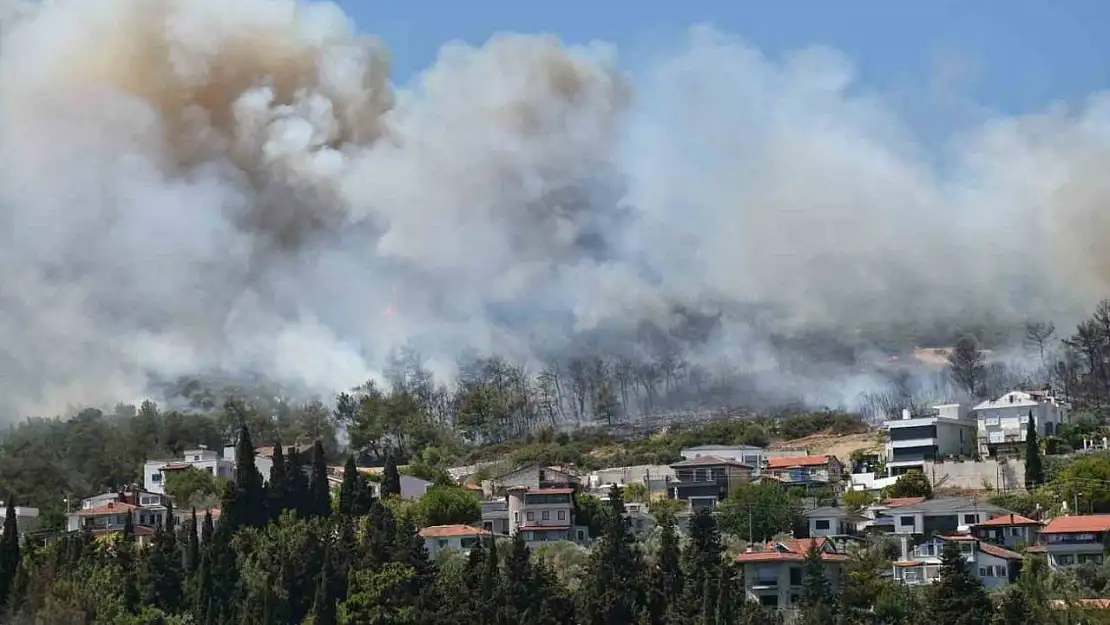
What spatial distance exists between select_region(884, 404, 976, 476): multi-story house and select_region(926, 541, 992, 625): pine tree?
748 inches

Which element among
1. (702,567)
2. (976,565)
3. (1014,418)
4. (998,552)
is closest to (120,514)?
(702,567)

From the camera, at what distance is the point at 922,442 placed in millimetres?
59094

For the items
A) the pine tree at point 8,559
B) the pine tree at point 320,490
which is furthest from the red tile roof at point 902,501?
the pine tree at point 8,559

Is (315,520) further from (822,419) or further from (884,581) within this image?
(822,419)

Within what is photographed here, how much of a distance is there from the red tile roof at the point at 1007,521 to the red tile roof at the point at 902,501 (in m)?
3.15

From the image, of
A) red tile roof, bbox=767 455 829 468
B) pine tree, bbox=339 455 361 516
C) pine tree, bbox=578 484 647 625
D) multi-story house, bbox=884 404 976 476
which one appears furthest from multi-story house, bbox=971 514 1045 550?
pine tree, bbox=339 455 361 516

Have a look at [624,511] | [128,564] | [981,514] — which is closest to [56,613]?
[128,564]

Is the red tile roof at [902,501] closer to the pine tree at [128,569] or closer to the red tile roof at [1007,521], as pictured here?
the red tile roof at [1007,521]

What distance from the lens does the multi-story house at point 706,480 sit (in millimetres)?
55719

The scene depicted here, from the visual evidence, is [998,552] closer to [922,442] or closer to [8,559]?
[922,442]

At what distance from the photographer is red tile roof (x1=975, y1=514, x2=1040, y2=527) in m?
46.7

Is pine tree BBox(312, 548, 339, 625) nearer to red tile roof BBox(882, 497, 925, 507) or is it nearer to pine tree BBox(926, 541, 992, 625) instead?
pine tree BBox(926, 541, 992, 625)

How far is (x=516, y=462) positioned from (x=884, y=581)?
2306 cm

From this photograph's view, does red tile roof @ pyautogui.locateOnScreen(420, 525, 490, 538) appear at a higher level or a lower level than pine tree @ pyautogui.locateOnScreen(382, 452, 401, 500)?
lower
